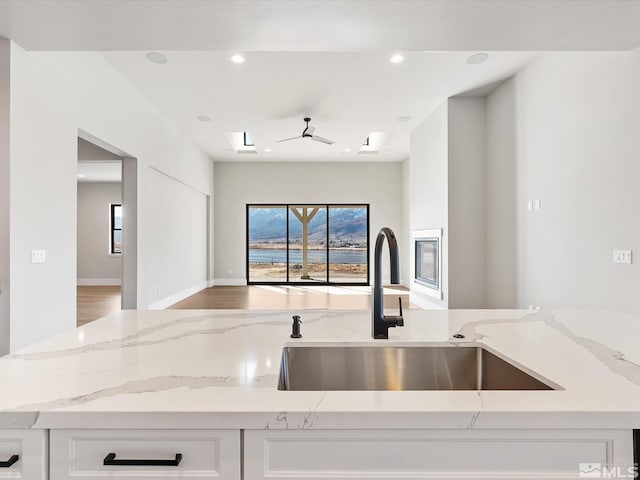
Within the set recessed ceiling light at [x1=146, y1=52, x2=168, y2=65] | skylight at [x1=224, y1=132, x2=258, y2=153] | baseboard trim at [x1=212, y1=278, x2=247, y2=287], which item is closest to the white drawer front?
recessed ceiling light at [x1=146, y1=52, x2=168, y2=65]

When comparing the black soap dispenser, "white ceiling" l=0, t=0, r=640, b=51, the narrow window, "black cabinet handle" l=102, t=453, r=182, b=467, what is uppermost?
"white ceiling" l=0, t=0, r=640, b=51

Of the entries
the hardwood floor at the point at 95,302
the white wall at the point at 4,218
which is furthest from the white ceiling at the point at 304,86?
the hardwood floor at the point at 95,302

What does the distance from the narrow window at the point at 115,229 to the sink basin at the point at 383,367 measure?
410 inches

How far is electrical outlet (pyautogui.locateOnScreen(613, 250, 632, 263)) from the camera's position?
3098 millimetres

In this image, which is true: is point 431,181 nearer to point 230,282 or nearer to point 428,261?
point 428,261

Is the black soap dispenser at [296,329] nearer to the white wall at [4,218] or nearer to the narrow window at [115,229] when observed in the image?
the white wall at [4,218]

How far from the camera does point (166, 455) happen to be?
2.49ft

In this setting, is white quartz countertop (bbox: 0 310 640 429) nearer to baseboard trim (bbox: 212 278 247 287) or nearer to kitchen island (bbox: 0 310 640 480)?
kitchen island (bbox: 0 310 640 480)

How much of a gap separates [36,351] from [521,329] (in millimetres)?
1582

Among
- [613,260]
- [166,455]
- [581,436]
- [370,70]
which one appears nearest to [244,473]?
[166,455]

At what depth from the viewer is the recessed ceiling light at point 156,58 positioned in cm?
408

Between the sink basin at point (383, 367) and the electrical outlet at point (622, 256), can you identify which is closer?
the sink basin at point (383, 367)

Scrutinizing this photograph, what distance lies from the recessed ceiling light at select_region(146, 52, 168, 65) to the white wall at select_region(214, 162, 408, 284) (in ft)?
17.7

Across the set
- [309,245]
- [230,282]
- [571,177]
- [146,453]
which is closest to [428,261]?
[571,177]
